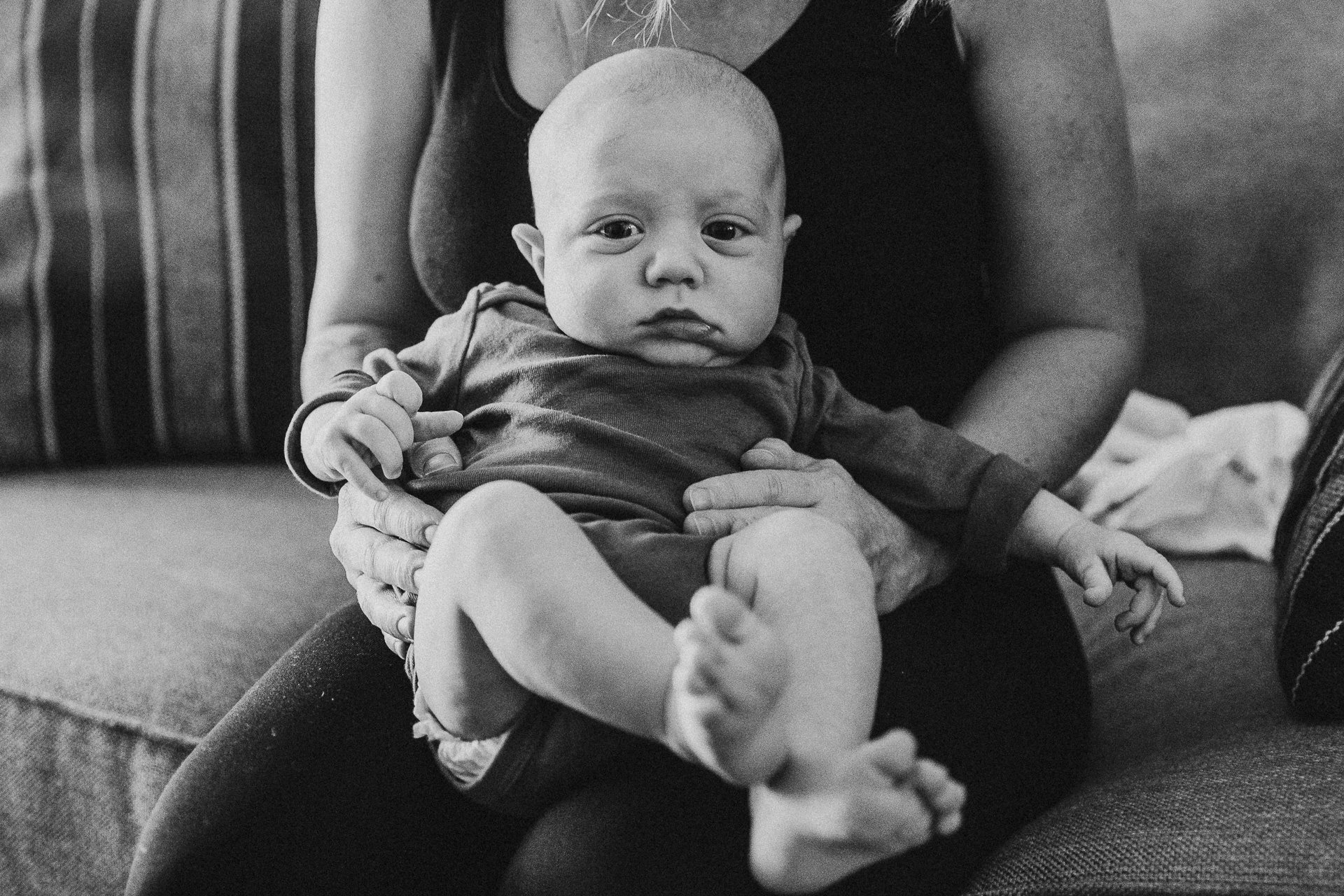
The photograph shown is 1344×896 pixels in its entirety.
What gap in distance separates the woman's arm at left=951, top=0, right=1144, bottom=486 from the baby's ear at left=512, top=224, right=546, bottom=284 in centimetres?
37

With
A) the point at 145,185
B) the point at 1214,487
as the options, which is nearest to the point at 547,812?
the point at 1214,487

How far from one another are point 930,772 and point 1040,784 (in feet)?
1.07

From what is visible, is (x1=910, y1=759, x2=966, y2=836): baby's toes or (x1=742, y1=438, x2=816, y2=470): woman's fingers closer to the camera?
(x1=910, y1=759, x2=966, y2=836): baby's toes

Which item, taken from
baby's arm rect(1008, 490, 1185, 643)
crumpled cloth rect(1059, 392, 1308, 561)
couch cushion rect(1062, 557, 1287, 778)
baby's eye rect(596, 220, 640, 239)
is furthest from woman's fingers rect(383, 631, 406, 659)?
crumpled cloth rect(1059, 392, 1308, 561)

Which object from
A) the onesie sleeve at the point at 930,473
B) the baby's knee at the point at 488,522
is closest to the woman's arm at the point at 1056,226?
the onesie sleeve at the point at 930,473

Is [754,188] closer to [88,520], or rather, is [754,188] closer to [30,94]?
[88,520]

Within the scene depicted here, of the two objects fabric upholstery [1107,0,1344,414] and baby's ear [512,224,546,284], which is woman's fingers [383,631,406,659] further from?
fabric upholstery [1107,0,1344,414]

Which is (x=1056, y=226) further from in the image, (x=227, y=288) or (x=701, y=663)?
(x=227, y=288)

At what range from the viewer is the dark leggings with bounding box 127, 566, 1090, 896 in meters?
0.72

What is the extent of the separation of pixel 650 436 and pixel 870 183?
1.13 feet

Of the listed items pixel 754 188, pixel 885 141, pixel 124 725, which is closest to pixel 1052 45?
pixel 885 141

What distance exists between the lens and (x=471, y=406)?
933 millimetres

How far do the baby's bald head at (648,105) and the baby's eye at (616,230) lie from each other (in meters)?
0.05

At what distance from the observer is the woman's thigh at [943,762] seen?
0.71 m
